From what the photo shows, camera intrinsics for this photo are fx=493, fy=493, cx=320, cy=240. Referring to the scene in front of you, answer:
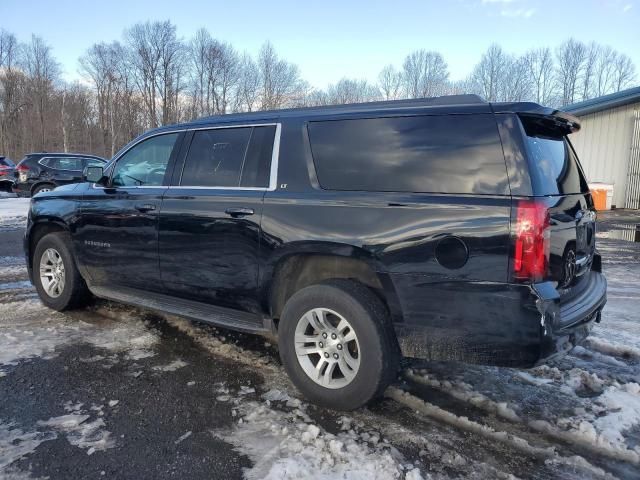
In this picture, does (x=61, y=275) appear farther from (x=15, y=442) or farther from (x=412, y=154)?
(x=412, y=154)

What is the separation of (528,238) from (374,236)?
0.86 meters

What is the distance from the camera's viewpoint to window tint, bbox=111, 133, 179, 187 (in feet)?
14.3

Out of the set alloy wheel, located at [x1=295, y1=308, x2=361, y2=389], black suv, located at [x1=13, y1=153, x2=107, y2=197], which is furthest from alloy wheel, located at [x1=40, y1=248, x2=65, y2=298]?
black suv, located at [x1=13, y1=153, x2=107, y2=197]

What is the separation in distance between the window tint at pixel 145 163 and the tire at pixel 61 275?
0.94 m

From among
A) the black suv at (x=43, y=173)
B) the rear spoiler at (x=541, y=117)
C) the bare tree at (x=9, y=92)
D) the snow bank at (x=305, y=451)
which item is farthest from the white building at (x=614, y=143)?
the bare tree at (x=9, y=92)

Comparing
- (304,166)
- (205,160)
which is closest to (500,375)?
(304,166)

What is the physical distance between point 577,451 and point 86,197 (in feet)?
14.7

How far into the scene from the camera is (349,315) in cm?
304

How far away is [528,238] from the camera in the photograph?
260 cm

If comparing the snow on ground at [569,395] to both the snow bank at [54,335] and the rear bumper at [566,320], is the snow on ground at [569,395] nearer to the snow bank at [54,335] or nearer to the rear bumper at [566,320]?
the rear bumper at [566,320]

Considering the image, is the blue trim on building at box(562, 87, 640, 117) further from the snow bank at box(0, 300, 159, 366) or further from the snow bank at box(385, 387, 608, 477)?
the snow bank at box(0, 300, 159, 366)

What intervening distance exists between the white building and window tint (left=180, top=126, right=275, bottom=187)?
1724cm

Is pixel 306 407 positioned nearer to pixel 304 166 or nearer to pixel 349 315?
pixel 349 315

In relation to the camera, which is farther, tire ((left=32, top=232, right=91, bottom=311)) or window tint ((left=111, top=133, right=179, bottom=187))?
tire ((left=32, top=232, right=91, bottom=311))
